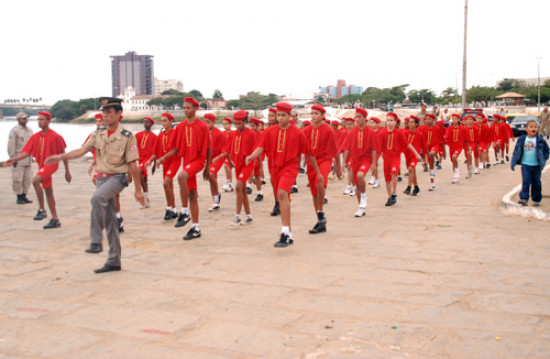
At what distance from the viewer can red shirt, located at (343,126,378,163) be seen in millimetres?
11117

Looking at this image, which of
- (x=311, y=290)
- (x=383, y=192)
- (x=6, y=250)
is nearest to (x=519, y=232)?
(x=311, y=290)

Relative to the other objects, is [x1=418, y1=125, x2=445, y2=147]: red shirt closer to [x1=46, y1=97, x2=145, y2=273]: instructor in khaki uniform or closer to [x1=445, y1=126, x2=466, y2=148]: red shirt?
[x1=445, y1=126, x2=466, y2=148]: red shirt

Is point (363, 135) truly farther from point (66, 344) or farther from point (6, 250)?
point (66, 344)

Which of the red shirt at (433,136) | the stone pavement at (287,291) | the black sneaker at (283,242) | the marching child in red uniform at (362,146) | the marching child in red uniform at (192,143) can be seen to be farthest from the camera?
the red shirt at (433,136)

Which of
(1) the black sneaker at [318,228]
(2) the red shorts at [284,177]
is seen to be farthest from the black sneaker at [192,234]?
(1) the black sneaker at [318,228]

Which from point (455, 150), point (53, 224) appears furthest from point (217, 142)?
point (455, 150)

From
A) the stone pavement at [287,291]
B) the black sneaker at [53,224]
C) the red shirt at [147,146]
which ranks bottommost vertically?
the stone pavement at [287,291]

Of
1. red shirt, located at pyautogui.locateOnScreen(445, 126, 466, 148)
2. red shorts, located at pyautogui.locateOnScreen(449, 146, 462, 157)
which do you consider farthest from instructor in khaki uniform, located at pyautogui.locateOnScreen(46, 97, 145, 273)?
red shirt, located at pyautogui.locateOnScreen(445, 126, 466, 148)

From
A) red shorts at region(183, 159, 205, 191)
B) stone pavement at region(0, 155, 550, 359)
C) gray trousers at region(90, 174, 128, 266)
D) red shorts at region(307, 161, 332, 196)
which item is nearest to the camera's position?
stone pavement at region(0, 155, 550, 359)

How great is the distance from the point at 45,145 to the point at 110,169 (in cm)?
381

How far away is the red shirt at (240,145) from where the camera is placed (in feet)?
37.3

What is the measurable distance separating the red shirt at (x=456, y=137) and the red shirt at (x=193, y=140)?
32.8 ft

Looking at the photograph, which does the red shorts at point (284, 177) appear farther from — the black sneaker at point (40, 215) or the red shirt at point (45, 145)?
the black sneaker at point (40, 215)

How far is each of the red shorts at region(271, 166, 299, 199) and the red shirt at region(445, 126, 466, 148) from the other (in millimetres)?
9863
